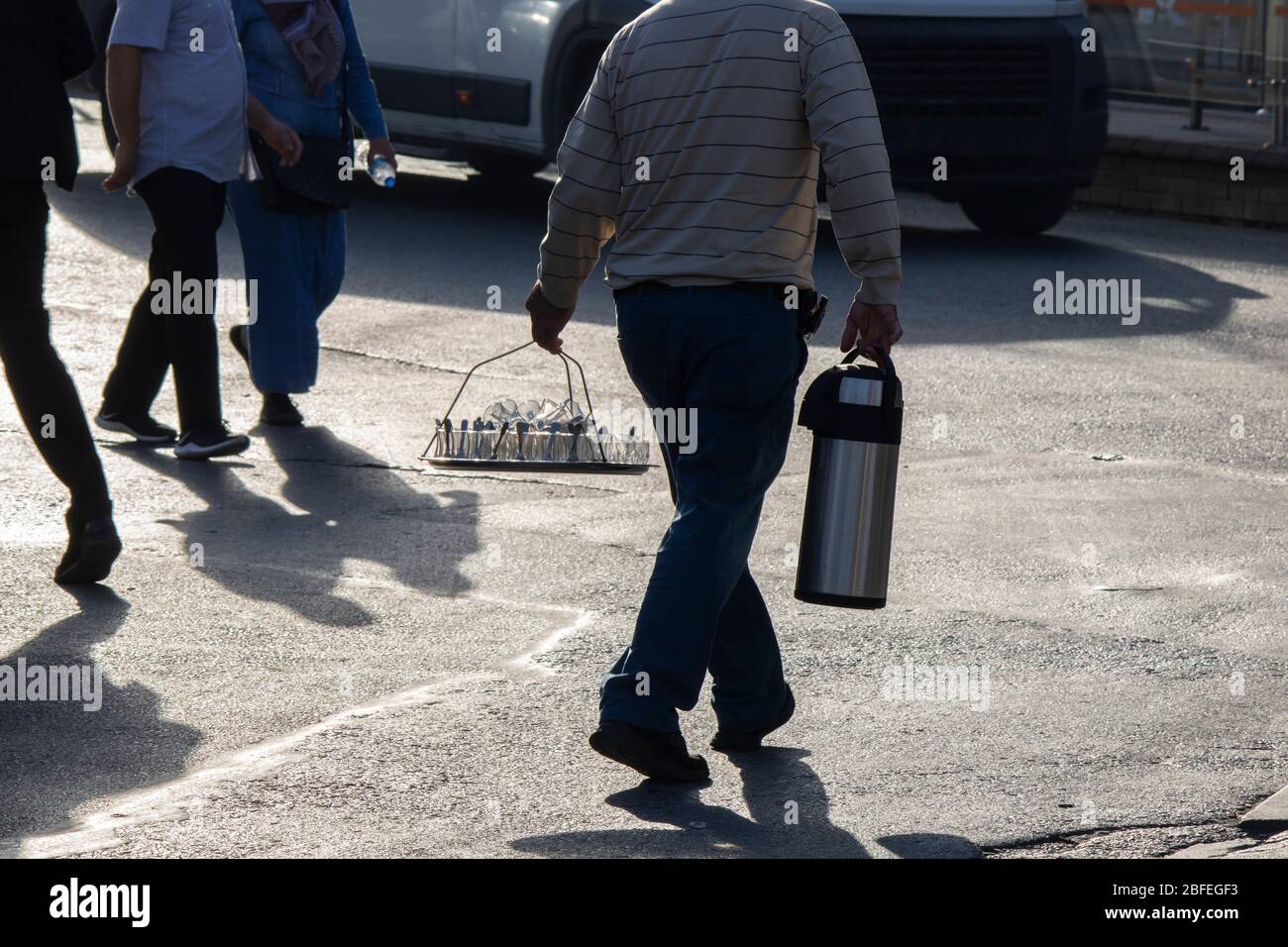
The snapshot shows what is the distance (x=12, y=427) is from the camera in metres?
7.23

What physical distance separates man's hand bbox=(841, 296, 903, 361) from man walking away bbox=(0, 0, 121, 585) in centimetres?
230

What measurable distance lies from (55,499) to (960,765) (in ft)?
10.8

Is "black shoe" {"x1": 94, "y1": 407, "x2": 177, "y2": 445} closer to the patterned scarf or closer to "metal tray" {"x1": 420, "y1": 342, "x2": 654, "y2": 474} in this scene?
"metal tray" {"x1": 420, "y1": 342, "x2": 654, "y2": 474}

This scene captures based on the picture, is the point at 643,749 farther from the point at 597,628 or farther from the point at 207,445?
the point at 207,445

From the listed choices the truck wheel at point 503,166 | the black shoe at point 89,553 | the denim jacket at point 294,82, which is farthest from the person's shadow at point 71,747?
the truck wheel at point 503,166

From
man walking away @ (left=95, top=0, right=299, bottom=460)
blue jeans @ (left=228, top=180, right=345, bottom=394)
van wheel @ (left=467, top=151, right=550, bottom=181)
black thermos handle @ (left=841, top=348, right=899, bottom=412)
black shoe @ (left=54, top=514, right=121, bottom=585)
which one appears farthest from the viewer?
van wheel @ (left=467, top=151, right=550, bottom=181)

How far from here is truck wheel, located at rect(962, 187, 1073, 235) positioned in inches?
470

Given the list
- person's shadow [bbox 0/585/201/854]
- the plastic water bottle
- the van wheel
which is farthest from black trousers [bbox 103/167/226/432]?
the van wheel

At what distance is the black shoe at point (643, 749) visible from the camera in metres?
4.09

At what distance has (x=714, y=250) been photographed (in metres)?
4.10

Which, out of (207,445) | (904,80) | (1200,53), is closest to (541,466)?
(207,445)

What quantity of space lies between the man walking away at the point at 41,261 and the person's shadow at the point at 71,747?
508mm

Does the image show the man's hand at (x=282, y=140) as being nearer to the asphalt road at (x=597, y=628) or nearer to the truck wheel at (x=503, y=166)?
the asphalt road at (x=597, y=628)

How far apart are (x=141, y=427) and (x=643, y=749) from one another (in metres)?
3.57
